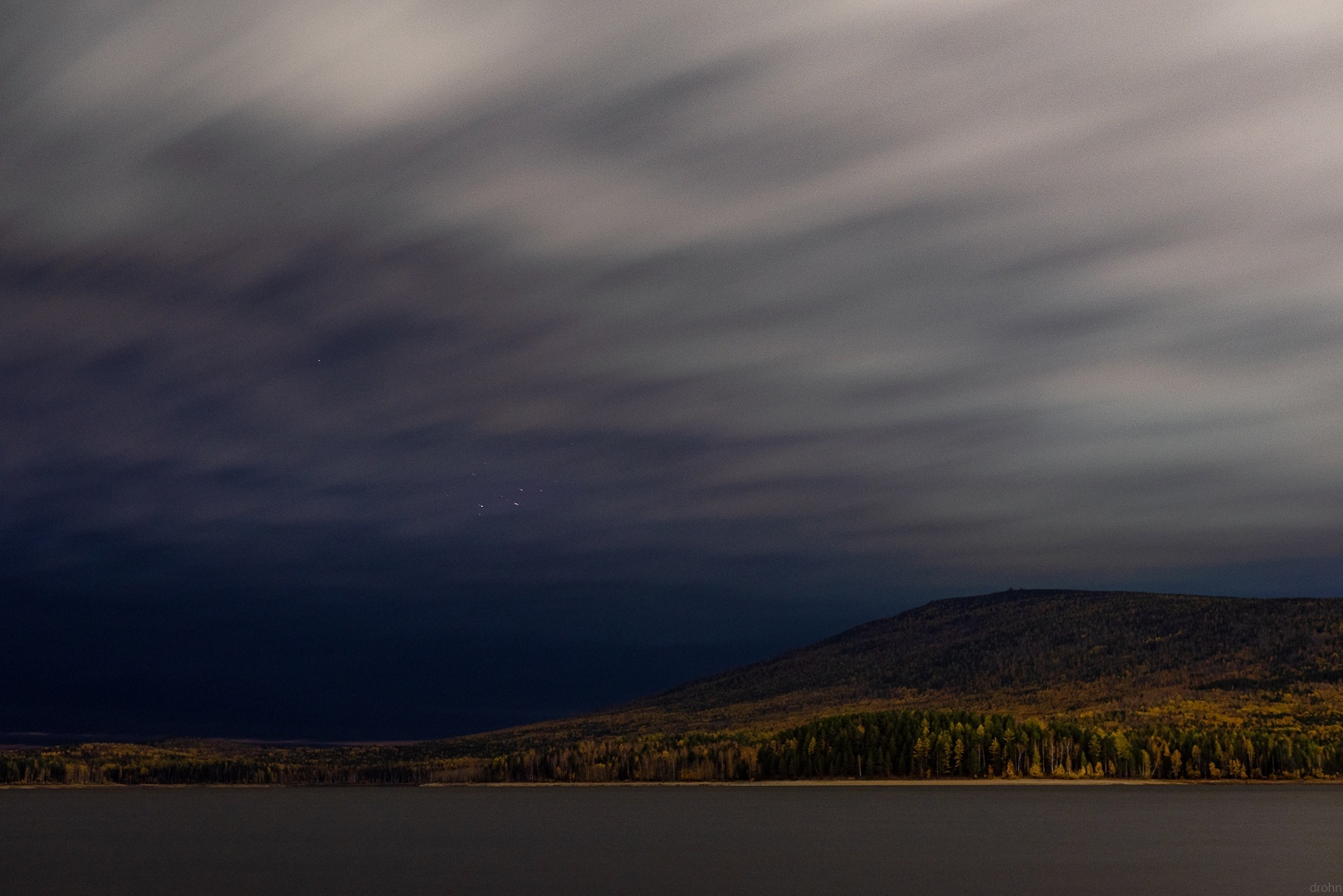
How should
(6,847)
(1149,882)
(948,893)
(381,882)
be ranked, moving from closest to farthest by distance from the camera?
(948,893)
(1149,882)
(381,882)
(6,847)

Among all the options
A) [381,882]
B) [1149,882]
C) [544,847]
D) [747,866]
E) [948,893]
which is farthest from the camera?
[544,847]

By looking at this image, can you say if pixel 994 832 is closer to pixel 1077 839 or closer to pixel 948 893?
pixel 1077 839

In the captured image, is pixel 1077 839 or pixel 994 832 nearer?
pixel 1077 839

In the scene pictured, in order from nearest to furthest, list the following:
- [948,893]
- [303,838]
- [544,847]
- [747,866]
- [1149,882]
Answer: [948,893] → [1149,882] → [747,866] → [544,847] → [303,838]

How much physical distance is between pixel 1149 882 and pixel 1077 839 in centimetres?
5300

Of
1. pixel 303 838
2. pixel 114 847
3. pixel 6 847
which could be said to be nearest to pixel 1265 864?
pixel 303 838

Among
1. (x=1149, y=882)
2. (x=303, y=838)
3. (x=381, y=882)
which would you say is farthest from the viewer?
(x=303, y=838)

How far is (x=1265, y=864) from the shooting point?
12056cm

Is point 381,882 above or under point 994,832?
above

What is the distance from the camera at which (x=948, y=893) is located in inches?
3841

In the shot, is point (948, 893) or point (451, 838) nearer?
point (948, 893)

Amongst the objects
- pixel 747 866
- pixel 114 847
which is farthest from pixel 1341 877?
pixel 114 847

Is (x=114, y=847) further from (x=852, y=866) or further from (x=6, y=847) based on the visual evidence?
(x=852, y=866)

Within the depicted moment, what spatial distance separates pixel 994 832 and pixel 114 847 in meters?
113
